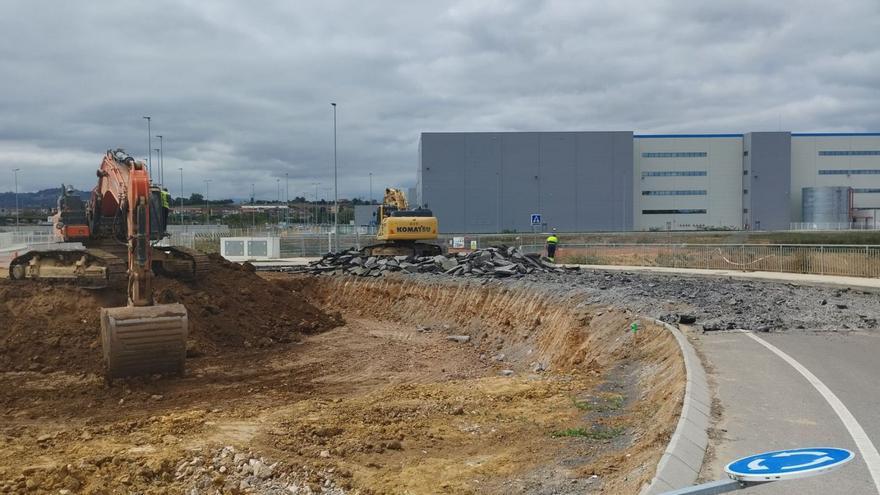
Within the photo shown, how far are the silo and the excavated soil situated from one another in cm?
7492

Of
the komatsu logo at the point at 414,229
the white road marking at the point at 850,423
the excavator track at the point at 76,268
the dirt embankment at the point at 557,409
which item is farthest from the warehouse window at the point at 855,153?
the excavator track at the point at 76,268

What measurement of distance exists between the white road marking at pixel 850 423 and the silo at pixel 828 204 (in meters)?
82.8

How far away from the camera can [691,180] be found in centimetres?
8519

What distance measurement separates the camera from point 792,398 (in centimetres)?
770

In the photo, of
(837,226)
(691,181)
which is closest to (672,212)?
(691,181)

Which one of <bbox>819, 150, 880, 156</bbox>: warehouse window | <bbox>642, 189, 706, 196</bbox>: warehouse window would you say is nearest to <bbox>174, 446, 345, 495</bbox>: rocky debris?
<bbox>642, 189, 706, 196</bbox>: warehouse window

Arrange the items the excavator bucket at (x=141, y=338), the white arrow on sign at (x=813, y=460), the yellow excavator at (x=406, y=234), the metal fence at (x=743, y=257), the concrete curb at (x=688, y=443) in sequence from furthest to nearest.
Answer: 1. the yellow excavator at (x=406, y=234)
2. the metal fence at (x=743, y=257)
3. the excavator bucket at (x=141, y=338)
4. the concrete curb at (x=688, y=443)
5. the white arrow on sign at (x=813, y=460)

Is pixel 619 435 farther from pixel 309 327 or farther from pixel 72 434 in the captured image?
pixel 309 327

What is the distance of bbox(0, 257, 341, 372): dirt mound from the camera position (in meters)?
14.7

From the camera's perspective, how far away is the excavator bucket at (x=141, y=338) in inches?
448

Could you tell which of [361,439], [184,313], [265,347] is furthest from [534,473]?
[265,347]

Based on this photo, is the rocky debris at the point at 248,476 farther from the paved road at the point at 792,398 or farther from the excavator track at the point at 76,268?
the excavator track at the point at 76,268

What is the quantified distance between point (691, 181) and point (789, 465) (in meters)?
87.0

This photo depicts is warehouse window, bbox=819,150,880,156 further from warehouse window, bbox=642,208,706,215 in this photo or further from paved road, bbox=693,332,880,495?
paved road, bbox=693,332,880,495
